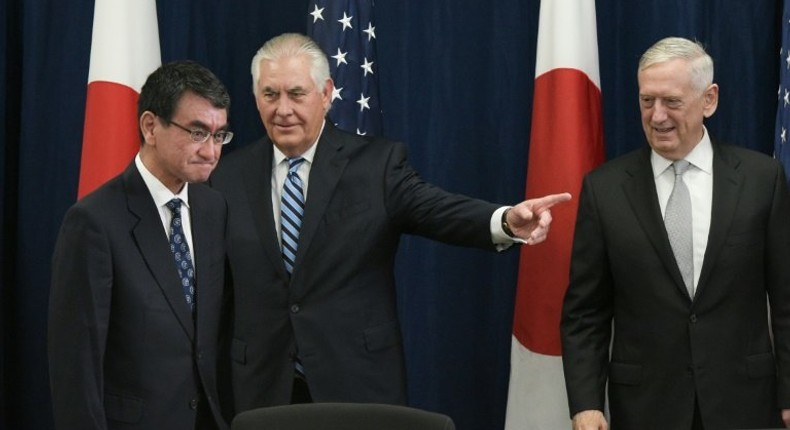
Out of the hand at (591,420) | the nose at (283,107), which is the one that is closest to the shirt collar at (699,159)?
the hand at (591,420)

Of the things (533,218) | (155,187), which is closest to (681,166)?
(533,218)

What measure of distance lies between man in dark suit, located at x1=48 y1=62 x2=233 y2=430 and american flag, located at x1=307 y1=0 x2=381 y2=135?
1178 millimetres

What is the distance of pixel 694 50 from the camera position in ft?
11.9

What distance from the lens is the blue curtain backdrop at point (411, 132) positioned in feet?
15.9

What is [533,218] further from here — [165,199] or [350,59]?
[350,59]

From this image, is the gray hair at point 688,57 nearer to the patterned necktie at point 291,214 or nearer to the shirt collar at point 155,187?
the patterned necktie at point 291,214

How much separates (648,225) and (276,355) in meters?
1.17

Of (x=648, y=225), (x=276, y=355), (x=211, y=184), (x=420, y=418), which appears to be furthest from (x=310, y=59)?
(x=420, y=418)

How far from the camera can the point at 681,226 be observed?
11.7ft

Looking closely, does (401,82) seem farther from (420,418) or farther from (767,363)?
(420,418)

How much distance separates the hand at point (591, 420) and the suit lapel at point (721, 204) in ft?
1.57

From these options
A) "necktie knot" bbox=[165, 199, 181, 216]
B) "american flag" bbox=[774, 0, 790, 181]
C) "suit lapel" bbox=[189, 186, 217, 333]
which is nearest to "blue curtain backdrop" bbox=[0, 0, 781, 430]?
"american flag" bbox=[774, 0, 790, 181]

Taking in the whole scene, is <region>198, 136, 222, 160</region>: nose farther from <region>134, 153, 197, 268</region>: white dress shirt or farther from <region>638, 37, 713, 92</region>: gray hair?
<region>638, 37, 713, 92</region>: gray hair

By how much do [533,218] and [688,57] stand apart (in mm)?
755
